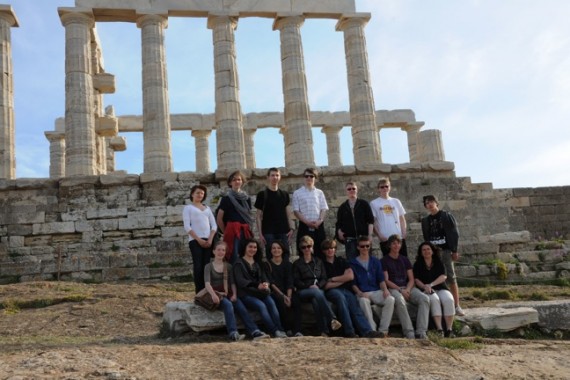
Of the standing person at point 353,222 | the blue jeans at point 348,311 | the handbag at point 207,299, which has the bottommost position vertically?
the blue jeans at point 348,311

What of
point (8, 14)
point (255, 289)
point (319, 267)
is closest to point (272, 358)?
point (255, 289)

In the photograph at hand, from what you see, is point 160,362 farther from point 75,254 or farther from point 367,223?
point 75,254

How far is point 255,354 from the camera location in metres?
6.98

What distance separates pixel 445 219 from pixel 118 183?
12303mm

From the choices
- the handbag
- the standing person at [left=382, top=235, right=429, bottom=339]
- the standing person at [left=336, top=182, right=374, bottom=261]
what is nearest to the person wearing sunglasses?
the standing person at [left=336, top=182, right=374, bottom=261]

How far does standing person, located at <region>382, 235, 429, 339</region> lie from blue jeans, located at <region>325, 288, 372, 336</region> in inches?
23.1

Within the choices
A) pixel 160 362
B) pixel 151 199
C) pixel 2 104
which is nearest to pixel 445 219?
pixel 160 362

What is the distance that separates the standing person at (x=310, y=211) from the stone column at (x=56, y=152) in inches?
937

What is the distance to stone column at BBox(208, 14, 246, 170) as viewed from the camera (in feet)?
73.9

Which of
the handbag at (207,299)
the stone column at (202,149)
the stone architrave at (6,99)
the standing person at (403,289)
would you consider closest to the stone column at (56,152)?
the stone column at (202,149)

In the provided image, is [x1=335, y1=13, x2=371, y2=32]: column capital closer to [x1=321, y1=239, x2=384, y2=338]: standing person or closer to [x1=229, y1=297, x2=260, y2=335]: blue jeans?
[x1=321, y1=239, x2=384, y2=338]: standing person

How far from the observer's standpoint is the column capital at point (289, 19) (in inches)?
942

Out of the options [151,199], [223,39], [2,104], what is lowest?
[151,199]

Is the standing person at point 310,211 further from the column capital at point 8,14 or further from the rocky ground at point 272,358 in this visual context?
the column capital at point 8,14
